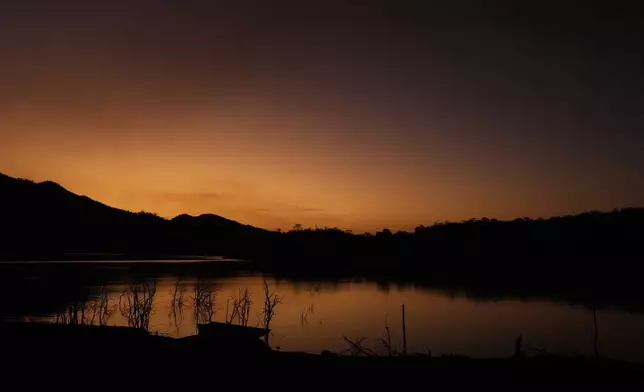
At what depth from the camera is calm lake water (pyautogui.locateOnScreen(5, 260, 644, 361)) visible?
28.5m

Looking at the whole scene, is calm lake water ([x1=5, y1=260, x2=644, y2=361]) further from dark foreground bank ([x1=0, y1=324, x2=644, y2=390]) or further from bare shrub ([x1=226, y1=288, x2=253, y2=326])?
dark foreground bank ([x1=0, y1=324, x2=644, y2=390])

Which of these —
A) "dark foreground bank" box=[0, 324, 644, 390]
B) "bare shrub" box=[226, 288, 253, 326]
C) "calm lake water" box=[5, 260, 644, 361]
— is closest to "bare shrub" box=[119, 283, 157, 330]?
"calm lake water" box=[5, 260, 644, 361]

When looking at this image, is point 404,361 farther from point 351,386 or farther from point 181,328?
point 181,328

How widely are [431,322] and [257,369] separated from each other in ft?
82.7

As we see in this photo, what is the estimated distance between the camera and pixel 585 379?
42.2 ft

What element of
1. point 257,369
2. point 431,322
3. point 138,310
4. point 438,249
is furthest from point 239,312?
point 438,249

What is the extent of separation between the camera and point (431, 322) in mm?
37062

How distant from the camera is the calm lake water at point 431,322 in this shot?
28.5 m

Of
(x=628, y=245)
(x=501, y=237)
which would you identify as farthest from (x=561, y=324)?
(x=501, y=237)

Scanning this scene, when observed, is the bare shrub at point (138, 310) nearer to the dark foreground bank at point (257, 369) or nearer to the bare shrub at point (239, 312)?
the bare shrub at point (239, 312)

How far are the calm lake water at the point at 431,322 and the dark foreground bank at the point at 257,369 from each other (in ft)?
34.2

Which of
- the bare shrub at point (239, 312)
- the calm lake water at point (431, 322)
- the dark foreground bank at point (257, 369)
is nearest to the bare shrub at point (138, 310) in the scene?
the calm lake water at point (431, 322)

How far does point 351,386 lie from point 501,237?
107 metres

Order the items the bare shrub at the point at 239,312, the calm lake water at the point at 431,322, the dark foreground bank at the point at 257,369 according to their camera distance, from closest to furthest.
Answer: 1. the dark foreground bank at the point at 257,369
2. the calm lake water at the point at 431,322
3. the bare shrub at the point at 239,312
